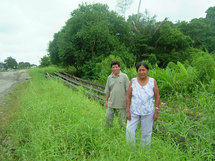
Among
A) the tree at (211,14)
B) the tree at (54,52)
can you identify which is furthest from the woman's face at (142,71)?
the tree at (211,14)

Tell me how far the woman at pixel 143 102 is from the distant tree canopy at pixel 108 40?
10.4 meters

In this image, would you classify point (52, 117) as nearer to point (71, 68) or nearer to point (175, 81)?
point (175, 81)

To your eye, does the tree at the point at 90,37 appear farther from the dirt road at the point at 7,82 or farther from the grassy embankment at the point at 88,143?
the grassy embankment at the point at 88,143

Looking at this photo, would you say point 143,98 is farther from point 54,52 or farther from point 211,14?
point 211,14

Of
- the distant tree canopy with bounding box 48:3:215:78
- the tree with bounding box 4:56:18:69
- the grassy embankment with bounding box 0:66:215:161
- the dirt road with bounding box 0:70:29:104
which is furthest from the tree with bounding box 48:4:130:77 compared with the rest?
the tree with bounding box 4:56:18:69

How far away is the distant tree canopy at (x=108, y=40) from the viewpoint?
14.1 metres

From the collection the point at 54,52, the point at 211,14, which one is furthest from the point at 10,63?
the point at 211,14

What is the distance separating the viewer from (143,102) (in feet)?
8.08

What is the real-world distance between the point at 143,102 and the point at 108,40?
1230 cm

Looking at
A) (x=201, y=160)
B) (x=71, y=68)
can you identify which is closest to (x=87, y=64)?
(x=71, y=68)

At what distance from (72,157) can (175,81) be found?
4.84 metres

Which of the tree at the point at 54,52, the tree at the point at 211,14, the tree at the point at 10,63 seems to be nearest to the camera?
the tree at the point at 54,52

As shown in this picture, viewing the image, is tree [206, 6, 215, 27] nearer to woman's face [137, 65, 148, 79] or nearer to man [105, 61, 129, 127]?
man [105, 61, 129, 127]

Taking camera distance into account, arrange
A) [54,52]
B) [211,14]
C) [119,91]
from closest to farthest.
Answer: [119,91] < [54,52] < [211,14]
